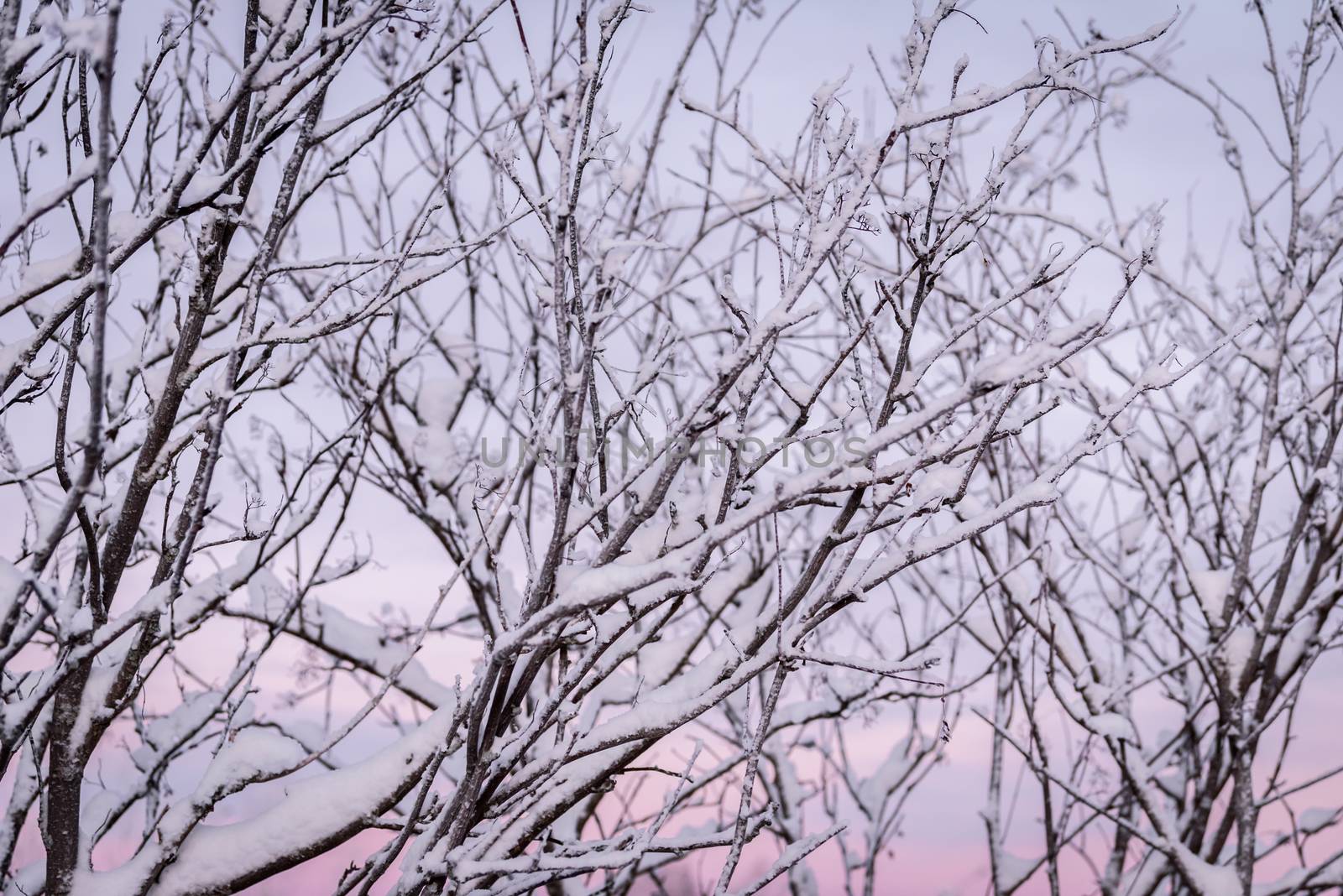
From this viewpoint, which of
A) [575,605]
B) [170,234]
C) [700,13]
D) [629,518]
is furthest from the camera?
[700,13]

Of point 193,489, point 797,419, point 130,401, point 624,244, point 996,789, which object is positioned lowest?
point 996,789

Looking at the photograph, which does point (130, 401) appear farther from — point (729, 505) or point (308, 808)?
point (729, 505)

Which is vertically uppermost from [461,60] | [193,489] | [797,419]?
[461,60]

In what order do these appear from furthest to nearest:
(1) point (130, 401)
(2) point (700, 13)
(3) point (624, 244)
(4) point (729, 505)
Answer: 1. (2) point (700, 13)
2. (1) point (130, 401)
3. (4) point (729, 505)
4. (3) point (624, 244)

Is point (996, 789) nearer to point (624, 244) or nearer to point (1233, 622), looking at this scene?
point (1233, 622)

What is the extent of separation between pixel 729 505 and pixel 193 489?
1.37 m

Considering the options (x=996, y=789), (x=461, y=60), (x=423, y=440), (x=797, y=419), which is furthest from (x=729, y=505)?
(x=996, y=789)

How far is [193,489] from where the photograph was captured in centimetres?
228

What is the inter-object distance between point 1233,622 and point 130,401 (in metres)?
4.71

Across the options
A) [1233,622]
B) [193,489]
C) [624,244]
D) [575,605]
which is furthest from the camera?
[1233,622]

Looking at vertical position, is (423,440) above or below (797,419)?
above

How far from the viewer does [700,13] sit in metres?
3.57

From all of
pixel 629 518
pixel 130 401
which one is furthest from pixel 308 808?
pixel 130 401

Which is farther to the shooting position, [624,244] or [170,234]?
[170,234]
